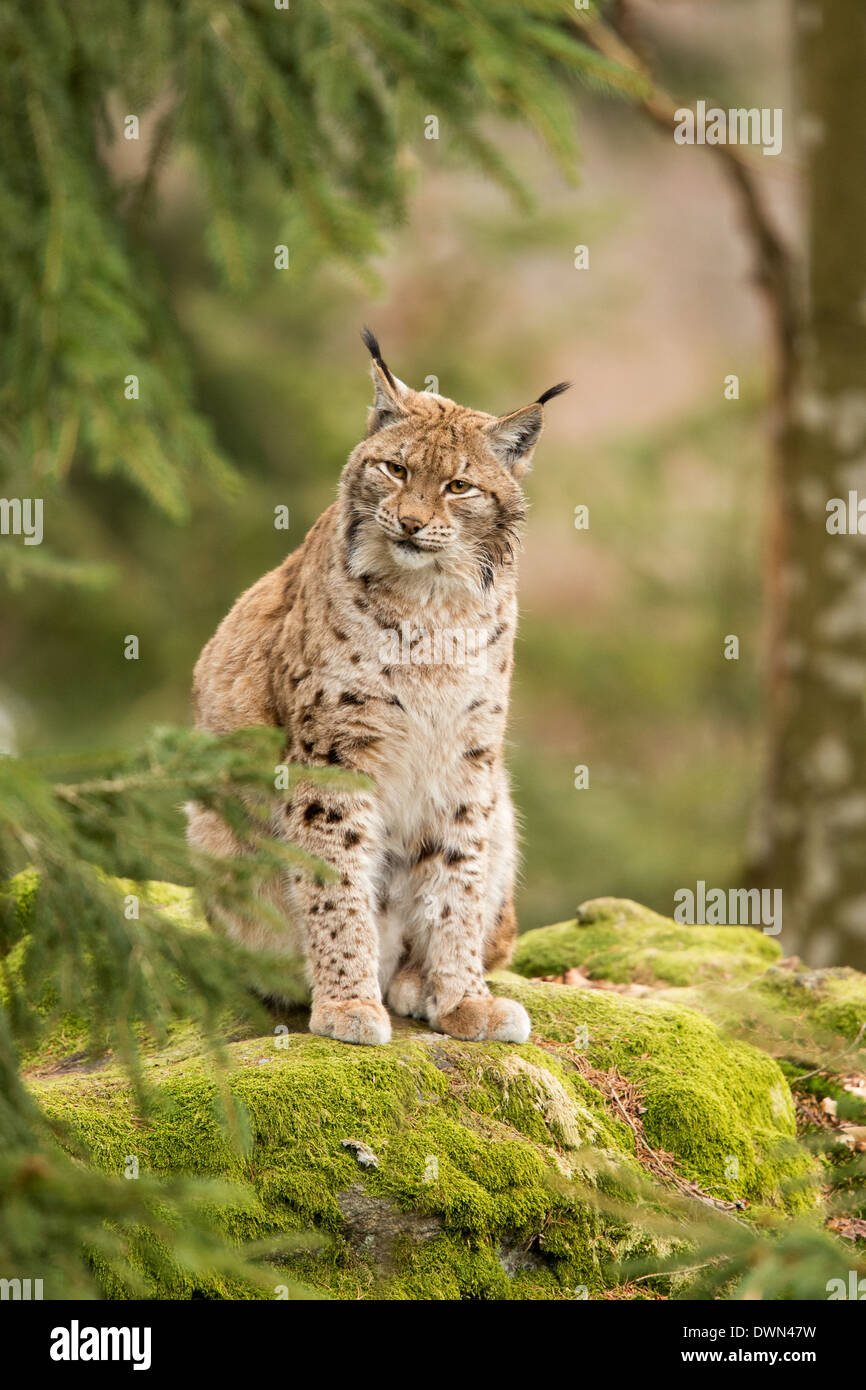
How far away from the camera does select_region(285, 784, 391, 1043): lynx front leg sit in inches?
143

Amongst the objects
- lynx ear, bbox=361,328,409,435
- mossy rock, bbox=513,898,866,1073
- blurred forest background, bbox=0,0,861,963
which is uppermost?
blurred forest background, bbox=0,0,861,963

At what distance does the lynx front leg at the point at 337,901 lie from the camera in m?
3.64

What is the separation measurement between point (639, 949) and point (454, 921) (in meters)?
1.48

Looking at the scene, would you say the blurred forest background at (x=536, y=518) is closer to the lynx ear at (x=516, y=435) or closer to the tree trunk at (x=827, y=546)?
the tree trunk at (x=827, y=546)

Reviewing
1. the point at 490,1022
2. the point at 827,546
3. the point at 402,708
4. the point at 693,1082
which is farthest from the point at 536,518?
the point at 490,1022

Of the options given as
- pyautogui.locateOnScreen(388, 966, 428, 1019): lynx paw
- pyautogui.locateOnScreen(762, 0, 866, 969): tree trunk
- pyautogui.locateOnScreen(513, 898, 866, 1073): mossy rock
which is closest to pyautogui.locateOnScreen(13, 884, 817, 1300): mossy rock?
pyautogui.locateOnScreen(388, 966, 428, 1019): lynx paw

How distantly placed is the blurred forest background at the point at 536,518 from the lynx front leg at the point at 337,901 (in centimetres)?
355

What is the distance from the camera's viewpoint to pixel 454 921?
152 inches

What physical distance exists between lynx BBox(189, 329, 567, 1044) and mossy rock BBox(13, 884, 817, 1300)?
8.3 inches

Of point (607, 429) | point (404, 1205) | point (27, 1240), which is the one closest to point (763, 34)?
point (607, 429)

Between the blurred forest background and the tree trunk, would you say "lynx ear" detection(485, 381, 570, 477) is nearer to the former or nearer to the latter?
the tree trunk
